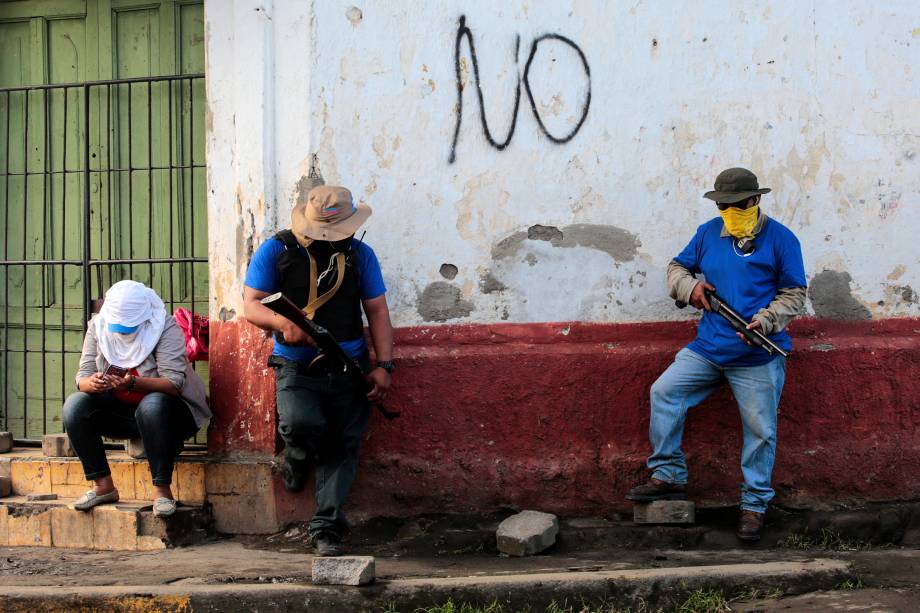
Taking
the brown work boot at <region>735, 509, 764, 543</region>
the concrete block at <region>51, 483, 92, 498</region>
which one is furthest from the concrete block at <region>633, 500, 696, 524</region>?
the concrete block at <region>51, 483, 92, 498</region>

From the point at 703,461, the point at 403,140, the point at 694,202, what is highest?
the point at 403,140

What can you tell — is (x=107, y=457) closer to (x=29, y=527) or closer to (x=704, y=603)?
(x=29, y=527)

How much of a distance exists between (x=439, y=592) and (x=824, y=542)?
1.90 meters

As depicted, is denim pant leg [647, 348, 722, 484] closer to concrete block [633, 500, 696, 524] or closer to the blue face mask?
concrete block [633, 500, 696, 524]

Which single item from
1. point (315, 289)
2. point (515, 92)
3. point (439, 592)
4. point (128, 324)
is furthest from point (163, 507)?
point (515, 92)

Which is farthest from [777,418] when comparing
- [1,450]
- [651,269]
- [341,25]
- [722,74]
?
[1,450]

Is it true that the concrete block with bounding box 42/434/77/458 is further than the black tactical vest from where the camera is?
Yes

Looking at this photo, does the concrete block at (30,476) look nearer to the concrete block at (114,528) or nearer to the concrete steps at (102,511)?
the concrete steps at (102,511)

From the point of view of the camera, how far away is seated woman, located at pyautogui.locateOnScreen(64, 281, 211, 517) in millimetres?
5172

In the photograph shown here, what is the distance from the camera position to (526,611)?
428 cm

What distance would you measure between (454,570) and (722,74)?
2661 mm

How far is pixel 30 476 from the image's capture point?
5.73 metres

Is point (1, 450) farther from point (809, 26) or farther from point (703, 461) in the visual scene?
point (809, 26)

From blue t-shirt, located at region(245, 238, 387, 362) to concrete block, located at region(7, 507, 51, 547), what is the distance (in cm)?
150
